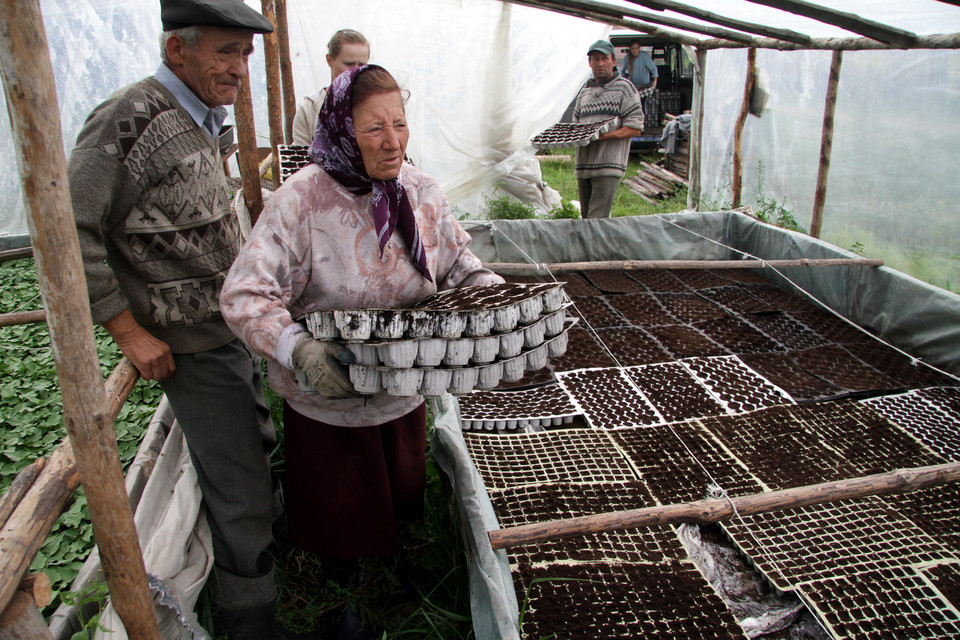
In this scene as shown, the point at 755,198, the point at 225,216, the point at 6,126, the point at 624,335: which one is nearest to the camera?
the point at 225,216

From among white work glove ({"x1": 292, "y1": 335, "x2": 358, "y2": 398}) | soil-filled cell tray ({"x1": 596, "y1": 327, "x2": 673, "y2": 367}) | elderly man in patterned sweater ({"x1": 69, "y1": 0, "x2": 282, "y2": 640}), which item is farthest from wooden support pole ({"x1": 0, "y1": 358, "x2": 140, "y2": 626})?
soil-filled cell tray ({"x1": 596, "y1": 327, "x2": 673, "y2": 367})

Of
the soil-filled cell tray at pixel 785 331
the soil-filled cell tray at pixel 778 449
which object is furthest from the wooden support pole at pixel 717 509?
the soil-filled cell tray at pixel 785 331

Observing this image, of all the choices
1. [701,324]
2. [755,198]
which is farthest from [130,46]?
[755,198]

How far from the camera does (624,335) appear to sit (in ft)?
14.6

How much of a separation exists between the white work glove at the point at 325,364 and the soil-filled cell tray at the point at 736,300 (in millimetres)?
4057

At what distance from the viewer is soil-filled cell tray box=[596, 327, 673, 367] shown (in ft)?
13.4

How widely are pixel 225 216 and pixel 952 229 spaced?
547 cm

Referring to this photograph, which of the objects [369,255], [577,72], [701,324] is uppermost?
[577,72]

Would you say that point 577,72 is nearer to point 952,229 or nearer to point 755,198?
point 755,198

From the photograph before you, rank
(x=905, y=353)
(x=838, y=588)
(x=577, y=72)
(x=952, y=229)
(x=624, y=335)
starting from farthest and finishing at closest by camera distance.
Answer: (x=577, y=72), (x=952, y=229), (x=624, y=335), (x=905, y=353), (x=838, y=588)

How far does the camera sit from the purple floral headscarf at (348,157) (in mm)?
1702

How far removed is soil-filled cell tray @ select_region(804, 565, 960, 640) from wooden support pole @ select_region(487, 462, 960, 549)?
1.63 ft

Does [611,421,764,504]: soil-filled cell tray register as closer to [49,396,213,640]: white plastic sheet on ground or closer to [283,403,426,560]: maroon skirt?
[283,403,426,560]: maroon skirt

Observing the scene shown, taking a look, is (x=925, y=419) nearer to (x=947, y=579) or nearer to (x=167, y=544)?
(x=947, y=579)
